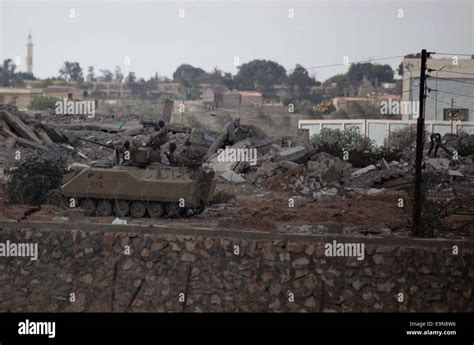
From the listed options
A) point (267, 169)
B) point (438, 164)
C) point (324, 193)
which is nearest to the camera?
point (324, 193)

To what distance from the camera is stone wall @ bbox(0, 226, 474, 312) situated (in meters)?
23.6

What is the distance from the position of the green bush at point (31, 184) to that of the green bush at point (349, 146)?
1307 cm

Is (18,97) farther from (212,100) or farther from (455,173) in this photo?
(455,173)

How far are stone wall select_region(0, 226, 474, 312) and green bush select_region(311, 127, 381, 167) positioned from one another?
721 inches

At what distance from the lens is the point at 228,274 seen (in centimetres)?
2434

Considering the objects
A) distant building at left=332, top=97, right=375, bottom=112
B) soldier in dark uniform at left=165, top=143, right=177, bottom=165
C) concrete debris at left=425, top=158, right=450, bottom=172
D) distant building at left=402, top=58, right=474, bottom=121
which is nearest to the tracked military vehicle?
soldier in dark uniform at left=165, top=143, right=177, bottom=165

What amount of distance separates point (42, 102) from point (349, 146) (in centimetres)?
2748

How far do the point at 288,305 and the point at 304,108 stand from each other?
56413 millimetres

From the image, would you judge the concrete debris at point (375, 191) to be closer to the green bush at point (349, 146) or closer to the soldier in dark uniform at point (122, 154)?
the green bush at point (349, 146)

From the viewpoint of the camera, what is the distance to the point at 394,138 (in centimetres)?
5509

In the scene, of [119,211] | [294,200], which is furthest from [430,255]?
[294,200]

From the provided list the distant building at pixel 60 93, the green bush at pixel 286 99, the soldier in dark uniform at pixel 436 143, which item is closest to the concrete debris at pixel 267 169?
the soldier in dark uniform at pixel 436 143

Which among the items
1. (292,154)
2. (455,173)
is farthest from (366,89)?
(455,173)
